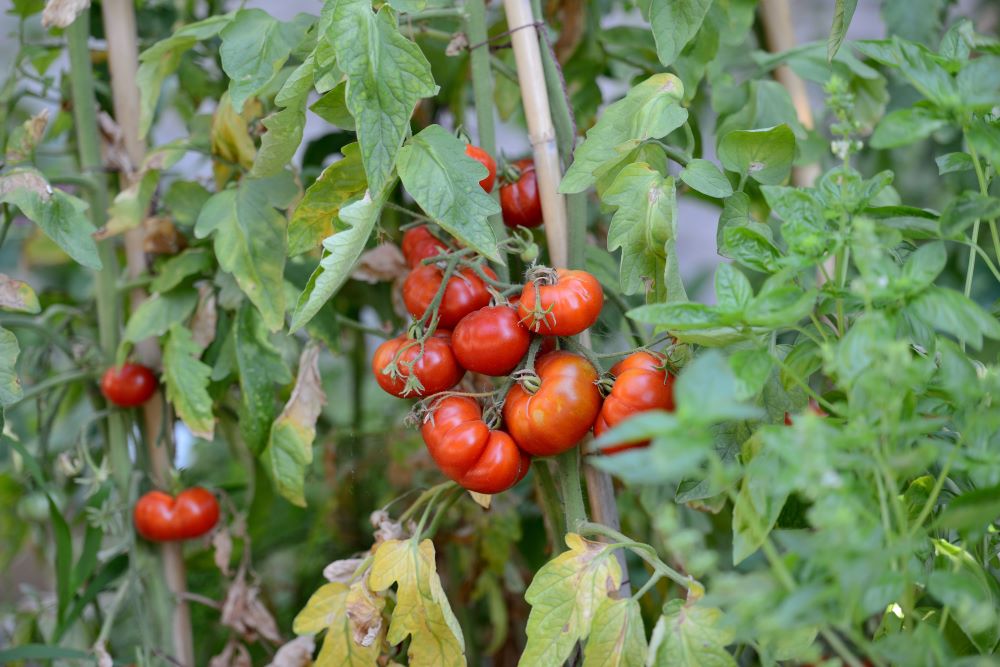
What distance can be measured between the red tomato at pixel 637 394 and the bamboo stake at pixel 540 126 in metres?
0.15

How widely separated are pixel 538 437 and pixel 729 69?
766 millimetres

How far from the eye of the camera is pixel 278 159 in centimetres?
78

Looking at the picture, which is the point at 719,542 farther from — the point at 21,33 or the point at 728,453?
the point at 21,33

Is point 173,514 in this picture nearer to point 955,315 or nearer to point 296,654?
point 296,654

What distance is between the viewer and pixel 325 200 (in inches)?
30.5

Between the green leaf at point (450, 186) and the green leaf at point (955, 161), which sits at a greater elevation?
the green leaf at point (450, 186)

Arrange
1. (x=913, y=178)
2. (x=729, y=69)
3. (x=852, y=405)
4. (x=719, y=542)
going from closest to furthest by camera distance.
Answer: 1. (x=852, y=405)
2. (x=729, y=69)
3. (x=719, y=542)
4. (x=913, y=178)

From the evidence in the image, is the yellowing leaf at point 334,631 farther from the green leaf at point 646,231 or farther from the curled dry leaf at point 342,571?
the green leaf at point 646,231

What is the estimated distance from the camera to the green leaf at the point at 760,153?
74 centimetres

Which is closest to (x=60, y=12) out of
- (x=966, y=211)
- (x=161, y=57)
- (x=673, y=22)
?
(x=161, y=57)

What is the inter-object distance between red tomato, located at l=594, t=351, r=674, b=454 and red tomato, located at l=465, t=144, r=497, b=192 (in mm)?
203

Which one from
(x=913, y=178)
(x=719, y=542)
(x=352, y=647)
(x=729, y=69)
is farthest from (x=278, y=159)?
(x=913, y=178)

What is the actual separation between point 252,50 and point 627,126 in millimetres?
337

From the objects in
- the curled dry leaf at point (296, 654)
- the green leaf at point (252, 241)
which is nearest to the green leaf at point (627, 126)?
the green leaf at point (252, 241)
